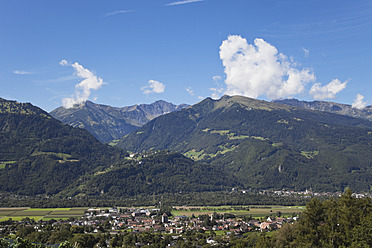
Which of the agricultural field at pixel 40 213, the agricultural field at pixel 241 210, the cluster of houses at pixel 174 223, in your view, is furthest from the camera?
the agricultural field at pixel 241 210

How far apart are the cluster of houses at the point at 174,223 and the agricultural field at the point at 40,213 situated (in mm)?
9277

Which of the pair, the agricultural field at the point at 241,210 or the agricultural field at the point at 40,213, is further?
the agricultural field at the point at 241,210

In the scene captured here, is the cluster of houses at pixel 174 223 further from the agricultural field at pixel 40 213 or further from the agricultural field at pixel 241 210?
the agricultural field at pixel 241 210

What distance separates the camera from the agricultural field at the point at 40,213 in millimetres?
140875

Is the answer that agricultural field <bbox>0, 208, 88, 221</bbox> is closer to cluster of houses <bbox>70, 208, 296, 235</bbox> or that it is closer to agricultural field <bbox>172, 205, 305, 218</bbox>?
cluster of houses <bbox>70, 208, 296, 235</bbox>

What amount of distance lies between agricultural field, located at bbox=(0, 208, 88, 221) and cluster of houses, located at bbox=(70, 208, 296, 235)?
928 cm

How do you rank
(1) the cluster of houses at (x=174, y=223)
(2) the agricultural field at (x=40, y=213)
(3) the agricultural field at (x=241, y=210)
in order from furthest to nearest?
(3) the agricultural field at (x=241, y=210) < (2) the agricultural field at (x=40, y=213) < (1) the cluster of houses at (x=174, y=223)

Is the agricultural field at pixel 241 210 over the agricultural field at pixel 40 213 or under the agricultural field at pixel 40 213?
over

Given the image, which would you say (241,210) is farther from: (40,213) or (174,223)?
(40,213)

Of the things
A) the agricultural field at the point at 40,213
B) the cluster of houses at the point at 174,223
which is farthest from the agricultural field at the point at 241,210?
the agricultural field at the point at 40,213

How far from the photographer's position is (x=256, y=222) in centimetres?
12725

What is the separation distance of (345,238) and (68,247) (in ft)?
128

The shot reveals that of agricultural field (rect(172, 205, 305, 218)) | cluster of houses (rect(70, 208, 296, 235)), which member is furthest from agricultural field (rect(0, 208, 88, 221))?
agricultural field (rect(172, 205, 305, 218))

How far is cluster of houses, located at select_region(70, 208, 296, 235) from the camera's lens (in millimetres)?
116312
